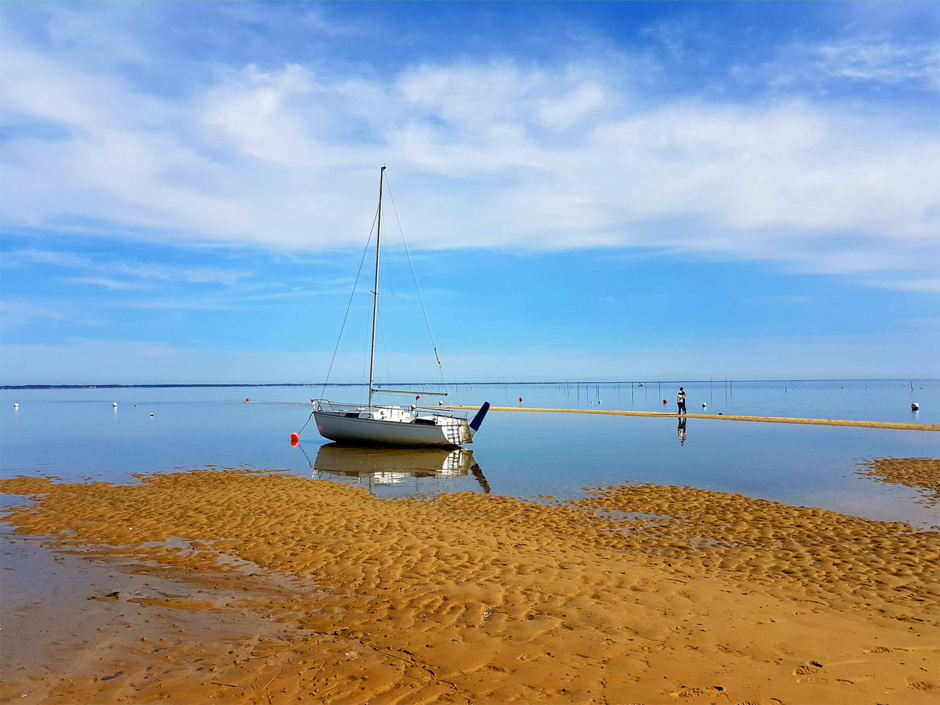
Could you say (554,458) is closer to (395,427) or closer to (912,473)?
(395,427)

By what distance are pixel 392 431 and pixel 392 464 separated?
14.9 feet

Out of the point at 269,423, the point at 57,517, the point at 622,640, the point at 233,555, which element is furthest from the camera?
the point at 269,423

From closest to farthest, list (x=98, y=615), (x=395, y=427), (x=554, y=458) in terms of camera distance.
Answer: (x=98, y=615) < (x=554, y=458) < (x=395, y=427)

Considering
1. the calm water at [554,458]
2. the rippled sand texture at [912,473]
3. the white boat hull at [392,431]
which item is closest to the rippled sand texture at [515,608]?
the calm water at [554,458]

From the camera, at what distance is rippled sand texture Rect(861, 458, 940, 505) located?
17422mm

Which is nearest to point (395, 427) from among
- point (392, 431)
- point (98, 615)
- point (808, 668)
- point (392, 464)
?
point (392, 431)

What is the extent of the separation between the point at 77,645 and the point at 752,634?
25.9ft

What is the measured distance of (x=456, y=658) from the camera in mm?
5977

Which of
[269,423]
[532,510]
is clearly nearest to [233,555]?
[532,510]

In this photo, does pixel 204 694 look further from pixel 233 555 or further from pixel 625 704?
pixel 233 555

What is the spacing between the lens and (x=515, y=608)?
24.2ft

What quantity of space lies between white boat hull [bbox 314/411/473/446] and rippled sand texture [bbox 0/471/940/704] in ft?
45.0

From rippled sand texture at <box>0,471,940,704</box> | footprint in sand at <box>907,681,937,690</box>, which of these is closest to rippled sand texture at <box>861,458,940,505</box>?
rippled sand texture at <box>0,471,940,704</box>

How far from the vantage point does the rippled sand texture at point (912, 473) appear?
17422 mm
